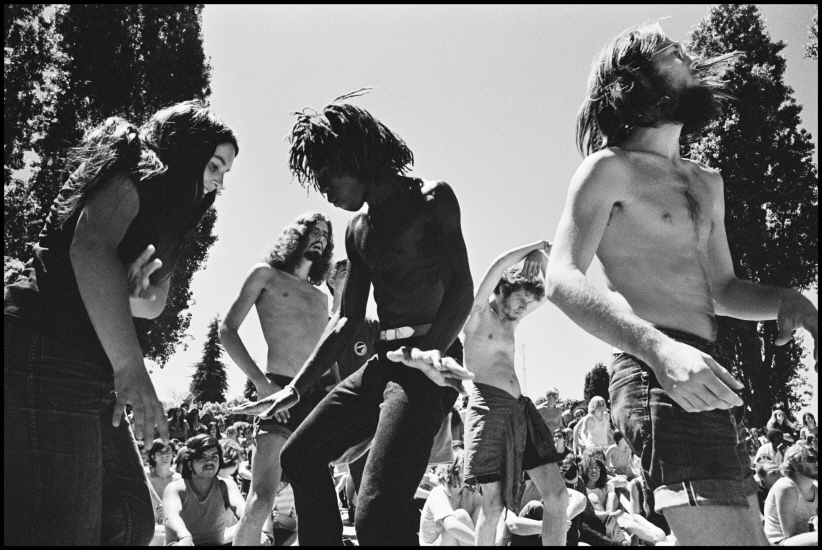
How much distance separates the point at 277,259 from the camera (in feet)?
16.7

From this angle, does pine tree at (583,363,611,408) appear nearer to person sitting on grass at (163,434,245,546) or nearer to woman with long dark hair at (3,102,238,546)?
person sitting on grass at (163,434,245,546)

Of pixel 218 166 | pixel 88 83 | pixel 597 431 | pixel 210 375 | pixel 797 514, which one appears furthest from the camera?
pixel 210 375

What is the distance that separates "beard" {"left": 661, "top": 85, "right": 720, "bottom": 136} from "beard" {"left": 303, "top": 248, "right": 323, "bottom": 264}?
3.15 meters

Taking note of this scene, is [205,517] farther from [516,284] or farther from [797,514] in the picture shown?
[797,514]

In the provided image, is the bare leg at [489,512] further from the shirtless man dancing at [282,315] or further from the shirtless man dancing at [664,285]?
the shirtless man dancing at [664,285]

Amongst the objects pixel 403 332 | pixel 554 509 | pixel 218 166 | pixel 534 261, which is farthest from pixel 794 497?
pixel 218 166

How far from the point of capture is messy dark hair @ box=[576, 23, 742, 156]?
235 centimetres

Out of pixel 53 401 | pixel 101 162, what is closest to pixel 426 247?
pixel 101 162

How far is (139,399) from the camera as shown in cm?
212

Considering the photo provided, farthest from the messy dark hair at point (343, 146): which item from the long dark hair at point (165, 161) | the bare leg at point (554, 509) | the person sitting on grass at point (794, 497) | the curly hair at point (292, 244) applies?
the person sitting on grass at point (794, 497)

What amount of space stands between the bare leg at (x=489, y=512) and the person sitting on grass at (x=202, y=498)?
1950mm

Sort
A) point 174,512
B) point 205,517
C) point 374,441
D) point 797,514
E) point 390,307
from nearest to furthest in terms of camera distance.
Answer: point 374,441 < point 390,307 < point 174,512 < point 205,517 < point 797,514

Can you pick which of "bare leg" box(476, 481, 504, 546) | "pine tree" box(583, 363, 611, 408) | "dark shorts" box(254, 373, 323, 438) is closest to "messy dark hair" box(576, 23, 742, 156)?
"dark shorts" box(254, 373, 323, 438)

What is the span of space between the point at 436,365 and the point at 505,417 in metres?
3.12
